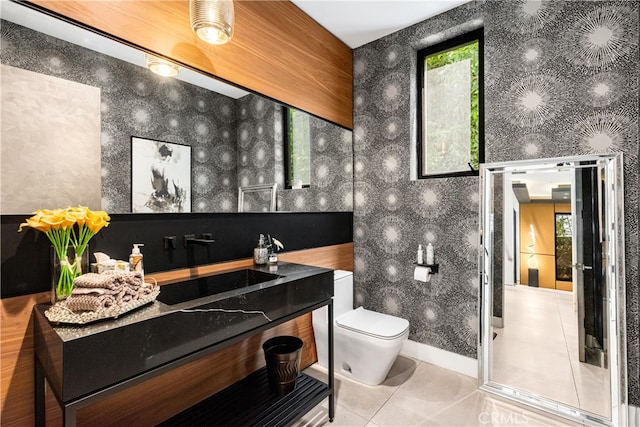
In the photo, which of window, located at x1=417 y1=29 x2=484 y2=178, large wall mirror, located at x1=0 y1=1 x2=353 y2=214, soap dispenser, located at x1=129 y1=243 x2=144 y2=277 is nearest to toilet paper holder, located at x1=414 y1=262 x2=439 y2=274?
window, located at x1=417 y1=29 x2=484 y2=178

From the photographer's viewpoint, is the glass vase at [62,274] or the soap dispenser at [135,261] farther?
the soap dispenser at [135,261]

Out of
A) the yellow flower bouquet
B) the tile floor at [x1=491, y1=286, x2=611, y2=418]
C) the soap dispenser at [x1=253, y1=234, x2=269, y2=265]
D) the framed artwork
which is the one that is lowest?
the tile floor at [x1=491, y1=286, x2=611, y2=418]

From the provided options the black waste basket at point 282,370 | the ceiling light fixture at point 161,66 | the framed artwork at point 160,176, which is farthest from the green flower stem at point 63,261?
the black waste basket at point 282,370

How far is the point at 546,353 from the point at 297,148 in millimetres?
2175

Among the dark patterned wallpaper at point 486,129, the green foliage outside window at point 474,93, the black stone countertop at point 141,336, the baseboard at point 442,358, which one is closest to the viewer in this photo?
the black stone countertop at point 141,336

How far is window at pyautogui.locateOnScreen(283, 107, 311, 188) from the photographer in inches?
84.9

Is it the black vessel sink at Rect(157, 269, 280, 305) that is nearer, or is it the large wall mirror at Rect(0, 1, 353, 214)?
the large wall mirror at Rect(0, 1, 353, 214)

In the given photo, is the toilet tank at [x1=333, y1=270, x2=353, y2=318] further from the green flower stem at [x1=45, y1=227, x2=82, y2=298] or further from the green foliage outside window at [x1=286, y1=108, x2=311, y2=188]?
the green flower stem at [x1=45, y1=227, x2=82, y2=298]

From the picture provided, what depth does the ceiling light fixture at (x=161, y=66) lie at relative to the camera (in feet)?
4.67

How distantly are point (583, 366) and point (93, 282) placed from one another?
8.36 feet

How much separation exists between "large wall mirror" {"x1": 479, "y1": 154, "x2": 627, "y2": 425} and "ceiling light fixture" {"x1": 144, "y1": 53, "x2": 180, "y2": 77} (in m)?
2.03

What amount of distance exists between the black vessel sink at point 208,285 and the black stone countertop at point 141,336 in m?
0.28

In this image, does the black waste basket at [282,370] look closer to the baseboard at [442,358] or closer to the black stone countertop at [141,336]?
the black stone countertop at [141,336]

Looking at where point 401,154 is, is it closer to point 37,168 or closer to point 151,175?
point 151,175
